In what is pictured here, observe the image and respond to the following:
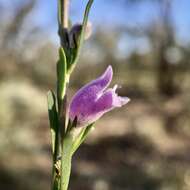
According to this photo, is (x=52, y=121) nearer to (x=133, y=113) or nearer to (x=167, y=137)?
(x=167, y=137)

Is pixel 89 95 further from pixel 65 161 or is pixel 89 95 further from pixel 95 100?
pixel 65 161

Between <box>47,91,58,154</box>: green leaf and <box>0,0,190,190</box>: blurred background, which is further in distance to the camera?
<box>0,0,190,190</box>: blurred background

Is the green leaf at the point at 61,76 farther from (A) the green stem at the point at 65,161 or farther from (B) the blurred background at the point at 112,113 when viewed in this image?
(B) the blurred background at the point at 112,113

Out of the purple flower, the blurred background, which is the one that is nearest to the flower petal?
the purple flower

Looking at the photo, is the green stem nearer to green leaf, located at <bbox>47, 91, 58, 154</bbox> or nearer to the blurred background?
green leaf, located at <bbox>47, 91, 58, 154</bbox>

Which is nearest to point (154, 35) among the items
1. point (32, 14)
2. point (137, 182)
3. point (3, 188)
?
point (32, 14)

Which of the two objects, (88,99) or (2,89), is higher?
(88,99)

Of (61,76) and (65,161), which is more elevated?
(61,76)

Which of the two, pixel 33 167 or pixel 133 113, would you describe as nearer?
pixel 33 167

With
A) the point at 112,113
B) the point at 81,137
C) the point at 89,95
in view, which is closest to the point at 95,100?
the point at 89,95
